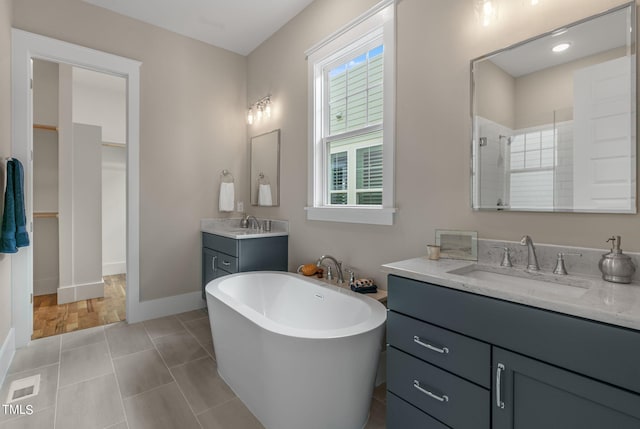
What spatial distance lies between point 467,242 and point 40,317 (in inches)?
162

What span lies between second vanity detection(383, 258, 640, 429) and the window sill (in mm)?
668

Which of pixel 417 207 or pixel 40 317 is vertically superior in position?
pixel 417 207

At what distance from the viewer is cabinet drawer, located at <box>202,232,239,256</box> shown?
2.89 meters

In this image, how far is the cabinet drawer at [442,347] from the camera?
114 cm

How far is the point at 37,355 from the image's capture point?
7.98ft

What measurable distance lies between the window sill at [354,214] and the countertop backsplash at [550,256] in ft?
2.12

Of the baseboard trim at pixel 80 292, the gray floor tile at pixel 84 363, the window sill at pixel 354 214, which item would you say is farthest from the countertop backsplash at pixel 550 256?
the baseboard trim at pixel 80 292

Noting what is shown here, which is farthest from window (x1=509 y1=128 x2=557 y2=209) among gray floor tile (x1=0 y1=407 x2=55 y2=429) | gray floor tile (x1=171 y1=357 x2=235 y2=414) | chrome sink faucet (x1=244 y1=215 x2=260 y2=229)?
gray floor tile (x1=0 y1=407 x2=55 y2=429)

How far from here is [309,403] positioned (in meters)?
1.50

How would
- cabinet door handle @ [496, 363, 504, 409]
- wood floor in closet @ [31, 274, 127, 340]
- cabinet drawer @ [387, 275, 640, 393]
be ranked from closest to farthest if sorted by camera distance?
cabinet drawer @ [387, 275, 640, 393] → cabinet door handle @ [496, 363, 504, 409] → wood floor in closet @ [31, 274, 127, 340]

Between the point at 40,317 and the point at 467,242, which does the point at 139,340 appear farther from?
the point at 467,242

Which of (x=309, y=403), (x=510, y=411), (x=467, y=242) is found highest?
(x=467, y=242)

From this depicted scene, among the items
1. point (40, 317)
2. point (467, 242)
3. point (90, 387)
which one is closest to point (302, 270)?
point (467, 242)

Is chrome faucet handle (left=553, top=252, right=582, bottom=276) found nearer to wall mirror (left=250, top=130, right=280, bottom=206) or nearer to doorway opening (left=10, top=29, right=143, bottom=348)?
wall mirror (left=250, top=130, right=280, bottom=206)
